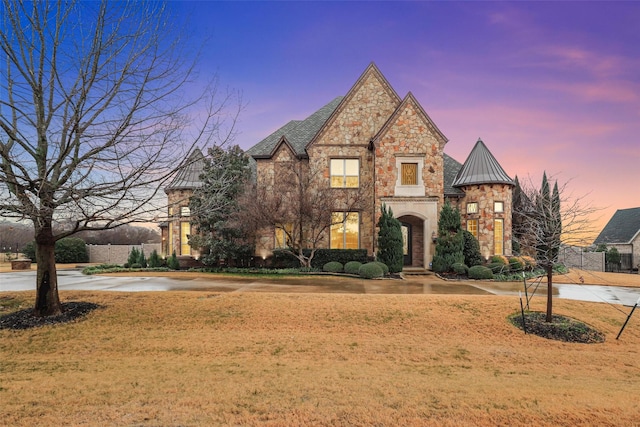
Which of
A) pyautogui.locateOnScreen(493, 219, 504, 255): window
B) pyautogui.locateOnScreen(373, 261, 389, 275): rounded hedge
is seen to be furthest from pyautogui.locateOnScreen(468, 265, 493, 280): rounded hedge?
pyautogui.locateOnScreen(493, 219, 504, 255): window

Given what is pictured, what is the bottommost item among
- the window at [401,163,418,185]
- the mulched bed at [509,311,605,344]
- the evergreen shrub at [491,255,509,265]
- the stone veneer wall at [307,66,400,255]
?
the mulched bed at [509,311,605,344]

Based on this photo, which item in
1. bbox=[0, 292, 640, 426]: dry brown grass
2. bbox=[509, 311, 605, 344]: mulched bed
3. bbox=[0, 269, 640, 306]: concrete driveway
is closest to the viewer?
bbox=[0, 292, 640, 426]: dry brown grass

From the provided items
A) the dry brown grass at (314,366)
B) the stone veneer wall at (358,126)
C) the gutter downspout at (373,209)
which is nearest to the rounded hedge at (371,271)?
the gutter downspout at (373,209)

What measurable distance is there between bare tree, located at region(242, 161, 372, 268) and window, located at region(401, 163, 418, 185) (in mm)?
2112

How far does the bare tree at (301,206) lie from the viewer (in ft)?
61.9

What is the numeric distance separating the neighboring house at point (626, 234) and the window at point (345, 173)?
2397cm

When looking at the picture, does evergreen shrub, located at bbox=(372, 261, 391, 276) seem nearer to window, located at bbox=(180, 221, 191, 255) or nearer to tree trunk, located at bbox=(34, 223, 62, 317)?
window, located at bbox=(180, 221, 191, 255)

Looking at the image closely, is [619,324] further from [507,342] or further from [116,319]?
[116,319]

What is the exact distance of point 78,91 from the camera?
7719 mm

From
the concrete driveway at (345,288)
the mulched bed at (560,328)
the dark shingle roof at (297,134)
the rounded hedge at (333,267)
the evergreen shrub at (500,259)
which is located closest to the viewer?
the mulched bed at (560,328)

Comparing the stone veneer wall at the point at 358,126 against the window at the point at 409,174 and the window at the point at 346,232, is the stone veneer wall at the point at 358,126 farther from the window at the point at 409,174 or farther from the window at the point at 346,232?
the window at the point at 409,174

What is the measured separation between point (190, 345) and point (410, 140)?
1661 centimetres

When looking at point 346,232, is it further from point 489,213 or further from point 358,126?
point 489,213

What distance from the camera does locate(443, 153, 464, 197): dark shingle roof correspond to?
863 inches
